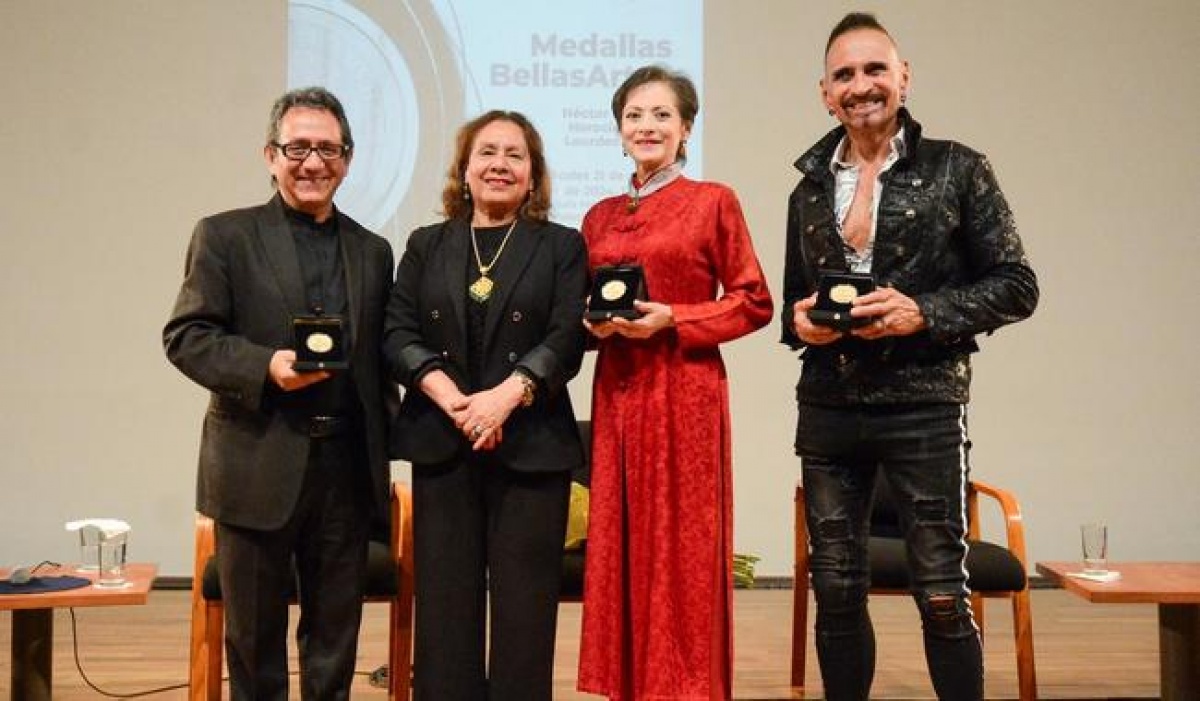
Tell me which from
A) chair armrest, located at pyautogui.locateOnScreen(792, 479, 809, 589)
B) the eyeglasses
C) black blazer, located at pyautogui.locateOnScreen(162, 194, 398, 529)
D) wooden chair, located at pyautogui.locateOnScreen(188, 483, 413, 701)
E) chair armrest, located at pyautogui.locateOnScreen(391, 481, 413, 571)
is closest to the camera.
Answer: black blazer, located at pyautogui.locateOnScreen(162, 194, 398, 529)

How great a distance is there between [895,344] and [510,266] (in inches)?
33.5

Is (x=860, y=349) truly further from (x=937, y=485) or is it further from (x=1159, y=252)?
(x=1159, y=252)

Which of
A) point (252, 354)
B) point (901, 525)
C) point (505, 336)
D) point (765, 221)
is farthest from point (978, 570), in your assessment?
point (765, 221)

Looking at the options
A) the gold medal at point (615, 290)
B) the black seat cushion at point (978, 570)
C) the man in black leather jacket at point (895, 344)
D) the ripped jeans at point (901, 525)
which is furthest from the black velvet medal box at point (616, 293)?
the black seat cushion at point (978, 570)

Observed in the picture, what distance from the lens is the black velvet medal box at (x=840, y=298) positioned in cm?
230

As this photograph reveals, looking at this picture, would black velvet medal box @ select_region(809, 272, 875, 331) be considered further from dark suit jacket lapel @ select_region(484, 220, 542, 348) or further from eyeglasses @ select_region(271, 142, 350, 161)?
eyeglasses @ select_region(271, 142, 350, 161)

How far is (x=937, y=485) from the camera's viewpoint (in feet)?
7.69

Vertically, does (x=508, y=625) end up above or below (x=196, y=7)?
below

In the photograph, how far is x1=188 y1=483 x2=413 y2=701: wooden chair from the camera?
9.75ft

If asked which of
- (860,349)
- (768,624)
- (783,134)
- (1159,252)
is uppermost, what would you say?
(783,134)

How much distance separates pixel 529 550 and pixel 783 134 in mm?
3373

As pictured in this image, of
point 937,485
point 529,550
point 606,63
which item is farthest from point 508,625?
point 606,63

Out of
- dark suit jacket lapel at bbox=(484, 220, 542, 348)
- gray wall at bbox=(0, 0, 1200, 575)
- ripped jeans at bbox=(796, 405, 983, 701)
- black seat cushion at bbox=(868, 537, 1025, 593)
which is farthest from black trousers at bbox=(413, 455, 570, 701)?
gray wall at bbox=(0, 0, 1200, 575)

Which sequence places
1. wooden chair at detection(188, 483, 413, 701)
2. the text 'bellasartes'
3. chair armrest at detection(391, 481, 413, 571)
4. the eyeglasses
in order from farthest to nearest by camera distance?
the text 'bellasartes' < chair armrest at detection(391, 481, 413, 571) < wooden chair at detection(188, 483, 413, 701) < the eyeglasses
